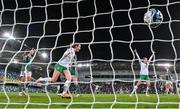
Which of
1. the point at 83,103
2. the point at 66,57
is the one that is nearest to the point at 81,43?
the point at 83,103

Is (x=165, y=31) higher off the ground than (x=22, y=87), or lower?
higher

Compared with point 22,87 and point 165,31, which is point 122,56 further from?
point 22,87

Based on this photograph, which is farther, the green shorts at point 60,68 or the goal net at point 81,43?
the green shorts at point 60,68

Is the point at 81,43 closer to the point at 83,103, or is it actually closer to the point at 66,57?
the point at 83,103

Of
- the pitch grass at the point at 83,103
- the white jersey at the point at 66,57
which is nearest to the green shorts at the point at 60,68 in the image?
the white jersey at the point at 66,57

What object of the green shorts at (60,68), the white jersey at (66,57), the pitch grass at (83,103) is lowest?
the pitch grass at (83,103)

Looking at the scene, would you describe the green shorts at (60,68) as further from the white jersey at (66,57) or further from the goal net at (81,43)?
the goal net at (81,43)

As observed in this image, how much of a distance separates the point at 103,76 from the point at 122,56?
45.0 feet

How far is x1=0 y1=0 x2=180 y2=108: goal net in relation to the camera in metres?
7.79

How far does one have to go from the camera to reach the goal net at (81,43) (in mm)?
7793

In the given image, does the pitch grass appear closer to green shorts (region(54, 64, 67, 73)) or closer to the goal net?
the goal net

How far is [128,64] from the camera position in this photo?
49.7 metres

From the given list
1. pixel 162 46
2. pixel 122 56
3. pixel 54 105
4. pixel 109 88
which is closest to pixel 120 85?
pixel 109 88

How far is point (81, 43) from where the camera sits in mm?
7617
